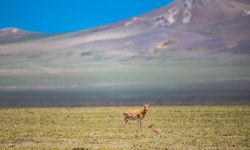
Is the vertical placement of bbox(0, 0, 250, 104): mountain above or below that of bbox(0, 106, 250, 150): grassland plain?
above

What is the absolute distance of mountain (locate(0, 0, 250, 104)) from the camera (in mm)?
73625

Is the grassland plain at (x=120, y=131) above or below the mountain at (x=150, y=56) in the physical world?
below

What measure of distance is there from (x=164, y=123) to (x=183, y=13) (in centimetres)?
14597

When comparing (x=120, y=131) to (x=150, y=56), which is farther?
(x=150, y=56)

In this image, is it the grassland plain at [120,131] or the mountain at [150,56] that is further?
the mountain at [150,56]

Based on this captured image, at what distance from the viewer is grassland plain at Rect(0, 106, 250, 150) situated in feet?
66.0

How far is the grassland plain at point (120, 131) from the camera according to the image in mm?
20109

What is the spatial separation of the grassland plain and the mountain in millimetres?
18059

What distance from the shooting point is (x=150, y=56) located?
13175 cm

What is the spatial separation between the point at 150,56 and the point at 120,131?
108071mm

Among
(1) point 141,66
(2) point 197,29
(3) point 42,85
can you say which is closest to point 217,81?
(3) point 42,85

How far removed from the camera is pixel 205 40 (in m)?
143

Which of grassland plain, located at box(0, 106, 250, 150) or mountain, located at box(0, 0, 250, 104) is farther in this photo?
mountain, located at box(0, 0, 250, 104)

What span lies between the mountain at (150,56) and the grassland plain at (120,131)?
59.2ft
